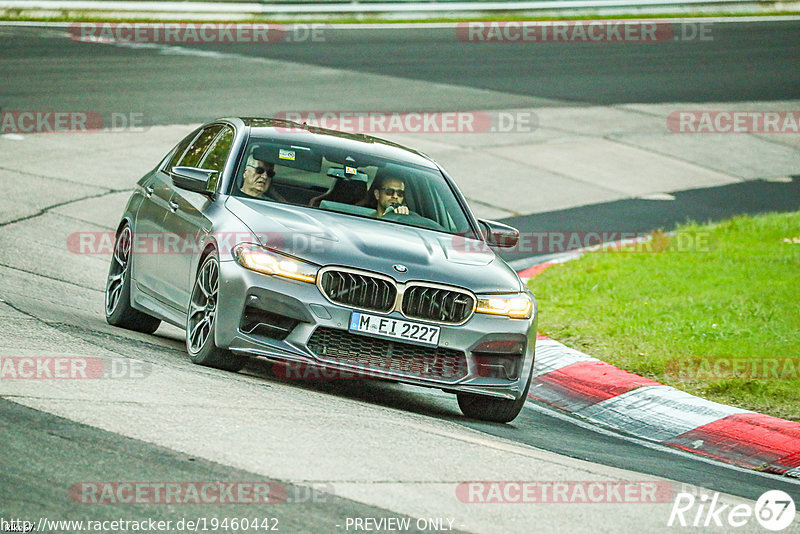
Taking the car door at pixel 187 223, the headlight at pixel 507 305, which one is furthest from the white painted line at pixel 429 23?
the headlight at pixel 507 305

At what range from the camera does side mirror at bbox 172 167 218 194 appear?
8.54 metres

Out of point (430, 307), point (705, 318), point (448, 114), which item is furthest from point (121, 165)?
point (430, 307)

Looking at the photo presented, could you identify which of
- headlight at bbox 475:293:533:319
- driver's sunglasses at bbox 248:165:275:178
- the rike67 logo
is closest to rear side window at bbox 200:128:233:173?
driver's sunglasses at bbox 248:165:275:178

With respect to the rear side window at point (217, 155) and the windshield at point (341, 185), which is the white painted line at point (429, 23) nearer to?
the rear side window at point (217, 155)

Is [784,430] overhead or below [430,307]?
below

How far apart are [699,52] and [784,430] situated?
25056 millimetres

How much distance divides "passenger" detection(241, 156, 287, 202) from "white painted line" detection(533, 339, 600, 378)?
2464mm

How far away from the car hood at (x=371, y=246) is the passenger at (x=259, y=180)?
0.15 meters

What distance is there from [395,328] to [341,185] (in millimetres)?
1546

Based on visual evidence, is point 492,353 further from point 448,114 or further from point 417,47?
point 417,47

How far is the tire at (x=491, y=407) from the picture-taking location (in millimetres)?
8180

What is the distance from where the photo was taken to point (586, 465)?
698cm

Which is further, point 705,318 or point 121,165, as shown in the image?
point 121,165

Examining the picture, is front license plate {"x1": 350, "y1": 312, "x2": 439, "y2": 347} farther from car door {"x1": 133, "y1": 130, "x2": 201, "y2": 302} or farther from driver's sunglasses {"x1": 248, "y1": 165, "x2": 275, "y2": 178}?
car door {"x1": 133, "y1": 130, "x2": 201, "y2": 302}
